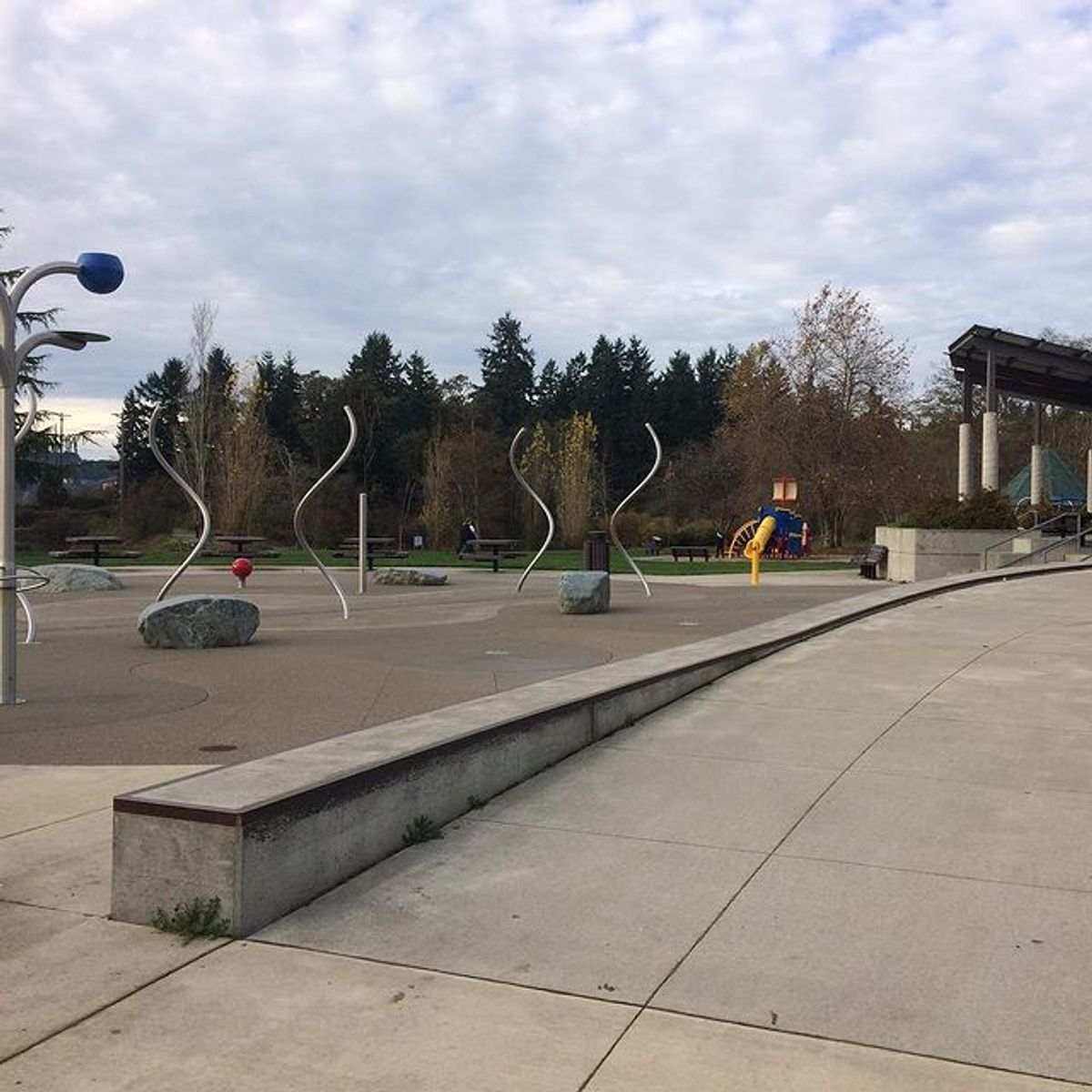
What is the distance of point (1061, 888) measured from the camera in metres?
4.82

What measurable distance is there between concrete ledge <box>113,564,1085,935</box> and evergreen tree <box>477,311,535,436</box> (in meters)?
71.4

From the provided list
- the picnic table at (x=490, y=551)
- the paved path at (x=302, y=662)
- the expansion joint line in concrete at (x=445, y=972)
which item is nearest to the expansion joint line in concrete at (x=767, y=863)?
the expansion joint line in concrete at (x=445, y=972)

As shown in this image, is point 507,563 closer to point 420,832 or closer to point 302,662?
point 302,662

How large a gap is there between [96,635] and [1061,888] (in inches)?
451

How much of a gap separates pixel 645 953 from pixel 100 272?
665 cm

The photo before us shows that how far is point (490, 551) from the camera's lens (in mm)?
36875

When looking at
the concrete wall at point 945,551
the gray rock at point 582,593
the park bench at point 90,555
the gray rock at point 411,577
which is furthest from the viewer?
the park bench at point 90,555

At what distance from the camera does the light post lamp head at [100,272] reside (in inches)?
332

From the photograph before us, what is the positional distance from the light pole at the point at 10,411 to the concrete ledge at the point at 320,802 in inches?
157

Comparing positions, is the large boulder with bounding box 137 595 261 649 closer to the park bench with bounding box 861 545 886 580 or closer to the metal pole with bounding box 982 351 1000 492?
the park bench with bounding box 861 545 886 580

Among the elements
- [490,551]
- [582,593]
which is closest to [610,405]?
[490,551]

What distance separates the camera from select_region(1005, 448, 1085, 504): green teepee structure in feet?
156

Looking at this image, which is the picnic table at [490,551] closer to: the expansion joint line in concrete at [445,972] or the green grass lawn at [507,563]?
the green grass lawn at [507,563]

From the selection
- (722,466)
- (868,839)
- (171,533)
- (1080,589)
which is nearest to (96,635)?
(868,839)
